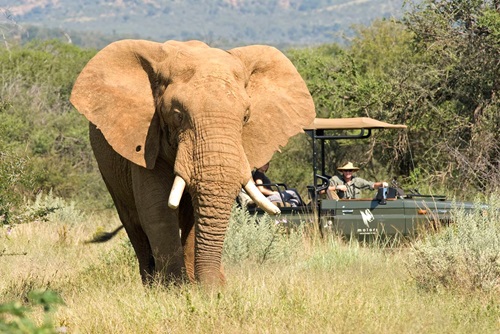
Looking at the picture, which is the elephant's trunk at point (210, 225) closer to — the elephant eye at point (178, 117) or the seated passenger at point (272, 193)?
the elephant eye at point (178, 117)

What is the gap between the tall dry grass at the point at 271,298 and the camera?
6.77 m

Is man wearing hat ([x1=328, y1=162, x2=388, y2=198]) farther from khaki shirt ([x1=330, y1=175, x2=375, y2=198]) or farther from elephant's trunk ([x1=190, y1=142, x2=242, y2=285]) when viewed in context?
elephant's trunk ([x1=190, y1=142, x2=242, y2=285])

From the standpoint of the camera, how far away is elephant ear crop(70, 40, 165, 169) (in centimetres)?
855

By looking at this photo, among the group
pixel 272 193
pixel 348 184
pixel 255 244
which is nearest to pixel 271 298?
→ pixel 255 244

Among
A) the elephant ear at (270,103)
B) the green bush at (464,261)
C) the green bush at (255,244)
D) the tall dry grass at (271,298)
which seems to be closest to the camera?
the tall dry grass at (271,298)

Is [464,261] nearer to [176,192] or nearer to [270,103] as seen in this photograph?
[270,103]

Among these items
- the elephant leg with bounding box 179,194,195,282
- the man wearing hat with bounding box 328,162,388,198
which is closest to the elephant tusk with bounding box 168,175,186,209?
the elephant leg with bounding box 179,194,195,282

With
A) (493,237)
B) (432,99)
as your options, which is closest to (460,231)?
(493,237)

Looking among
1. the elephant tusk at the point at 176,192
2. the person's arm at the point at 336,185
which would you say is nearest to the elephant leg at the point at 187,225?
the elephant tusk at the point at 176,192

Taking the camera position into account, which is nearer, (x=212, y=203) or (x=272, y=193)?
(x=212, y=203)

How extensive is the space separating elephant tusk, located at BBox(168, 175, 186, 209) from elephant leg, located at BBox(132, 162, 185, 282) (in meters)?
0.58

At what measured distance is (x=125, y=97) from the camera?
8750 millimetres

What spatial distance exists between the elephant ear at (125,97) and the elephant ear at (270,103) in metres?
0.72

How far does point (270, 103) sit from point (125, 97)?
1.18m
